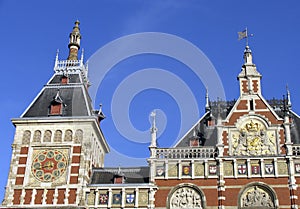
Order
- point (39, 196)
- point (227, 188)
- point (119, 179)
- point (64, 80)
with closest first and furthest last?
point (227, 188)
point (39, 196)
point (119, 179)
point (64, 80)

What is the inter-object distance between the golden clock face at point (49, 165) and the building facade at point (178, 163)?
0.07 metres

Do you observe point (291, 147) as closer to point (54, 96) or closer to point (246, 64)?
point (246, 64)

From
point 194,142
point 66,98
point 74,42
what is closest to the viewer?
point 194,142

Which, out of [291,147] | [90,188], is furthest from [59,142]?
[291,147]

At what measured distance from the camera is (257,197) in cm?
2934

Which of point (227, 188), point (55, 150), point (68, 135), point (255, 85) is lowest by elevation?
point (227, 188)

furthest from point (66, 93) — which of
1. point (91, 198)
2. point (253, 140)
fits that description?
point (253, 140)

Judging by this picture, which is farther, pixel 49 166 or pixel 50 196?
pixel 49 166

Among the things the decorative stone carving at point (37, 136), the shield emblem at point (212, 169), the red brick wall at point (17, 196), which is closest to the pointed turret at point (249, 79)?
the shield emblem at point (212, 169)

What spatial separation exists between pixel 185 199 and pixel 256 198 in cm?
442

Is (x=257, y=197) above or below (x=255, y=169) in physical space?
below

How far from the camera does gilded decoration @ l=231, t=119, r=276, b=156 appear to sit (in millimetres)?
30672

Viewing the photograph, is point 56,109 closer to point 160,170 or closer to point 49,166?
point 49,166

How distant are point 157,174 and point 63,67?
13.3m
